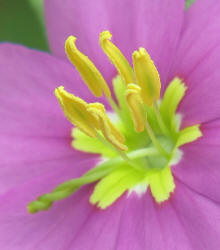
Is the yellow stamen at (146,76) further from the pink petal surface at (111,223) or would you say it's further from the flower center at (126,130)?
the pink petal surface at (111,223)

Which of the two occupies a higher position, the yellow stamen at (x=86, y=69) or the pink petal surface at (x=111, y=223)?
the yellow stamen at (x=86, y=69)

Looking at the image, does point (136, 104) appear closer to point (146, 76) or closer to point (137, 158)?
point (146, 76)

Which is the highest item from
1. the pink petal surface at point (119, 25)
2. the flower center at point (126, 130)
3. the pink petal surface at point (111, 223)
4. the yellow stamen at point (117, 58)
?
the pink petal surface at point (119, 25)

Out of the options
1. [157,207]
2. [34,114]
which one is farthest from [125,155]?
[34,114]

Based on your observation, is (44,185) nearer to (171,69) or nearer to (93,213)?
(93,213)

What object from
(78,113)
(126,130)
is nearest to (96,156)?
(126,130)

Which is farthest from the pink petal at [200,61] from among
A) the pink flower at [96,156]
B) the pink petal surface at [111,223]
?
the pink petal surface at [111,223]

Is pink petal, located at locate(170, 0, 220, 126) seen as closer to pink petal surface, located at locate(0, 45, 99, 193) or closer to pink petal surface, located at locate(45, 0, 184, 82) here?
pink petal surface, located at locate(45, 0, 184, 82)
